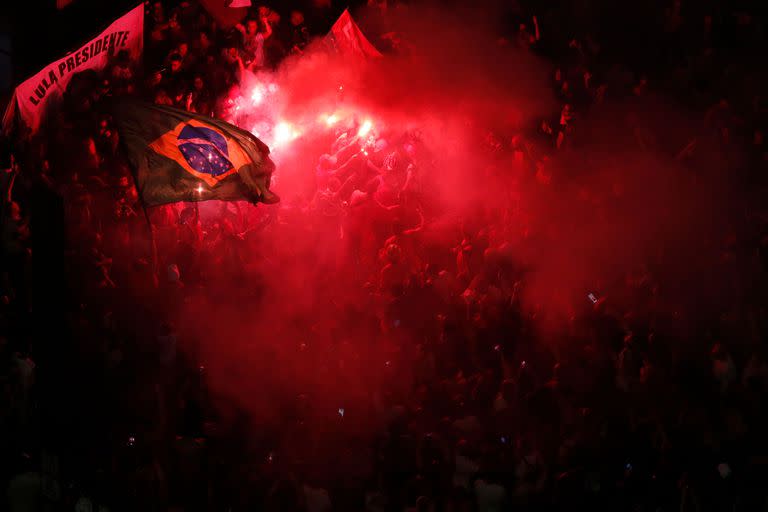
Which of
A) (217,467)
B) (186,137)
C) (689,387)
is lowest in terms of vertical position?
(217,467)

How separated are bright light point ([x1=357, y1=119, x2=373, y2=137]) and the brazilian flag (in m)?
2.55

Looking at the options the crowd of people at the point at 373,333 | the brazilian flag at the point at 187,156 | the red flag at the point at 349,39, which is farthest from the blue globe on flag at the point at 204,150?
the red flag at the point at 349,39

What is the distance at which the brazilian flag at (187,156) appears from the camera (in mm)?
5117

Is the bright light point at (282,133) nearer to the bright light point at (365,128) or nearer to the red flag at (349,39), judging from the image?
the bright light point at (365,128)

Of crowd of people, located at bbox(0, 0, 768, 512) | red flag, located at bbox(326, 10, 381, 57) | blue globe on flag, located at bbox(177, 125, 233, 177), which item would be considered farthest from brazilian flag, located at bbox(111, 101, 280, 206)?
red flag, located at bbox(326, 10, 381, 57)

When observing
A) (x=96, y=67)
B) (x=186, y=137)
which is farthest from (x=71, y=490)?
(x=96, y=67)

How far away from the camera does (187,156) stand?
5383 millimetres

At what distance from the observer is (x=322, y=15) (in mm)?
8398

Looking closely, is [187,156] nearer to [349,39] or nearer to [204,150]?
[204,150]

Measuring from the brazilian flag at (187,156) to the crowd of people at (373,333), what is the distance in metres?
0.62

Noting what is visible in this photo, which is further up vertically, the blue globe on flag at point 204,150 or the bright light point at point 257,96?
the blue globe on flag at point 204,150

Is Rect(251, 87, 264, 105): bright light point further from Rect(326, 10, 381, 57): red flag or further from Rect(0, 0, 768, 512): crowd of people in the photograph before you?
Rect(326, 10, 381, 57): red flag

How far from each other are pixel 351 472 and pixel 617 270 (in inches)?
120

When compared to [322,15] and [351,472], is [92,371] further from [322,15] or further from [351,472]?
[322,15]
